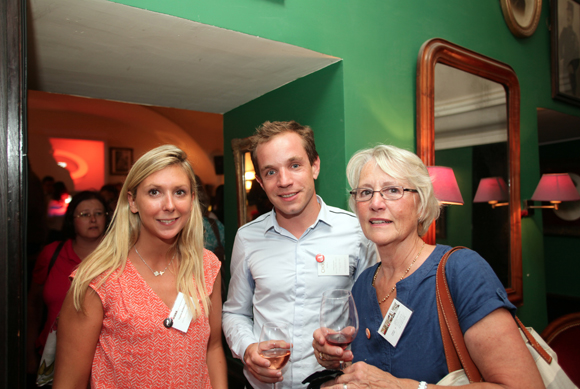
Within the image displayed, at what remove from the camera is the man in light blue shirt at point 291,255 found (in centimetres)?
164

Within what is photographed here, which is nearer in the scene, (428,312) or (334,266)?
(428,312)

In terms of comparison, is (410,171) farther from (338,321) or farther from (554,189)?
(554,189)

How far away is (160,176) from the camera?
1.52m

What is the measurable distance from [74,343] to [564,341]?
2.79 meters

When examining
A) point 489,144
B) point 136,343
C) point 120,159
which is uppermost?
point 120,159

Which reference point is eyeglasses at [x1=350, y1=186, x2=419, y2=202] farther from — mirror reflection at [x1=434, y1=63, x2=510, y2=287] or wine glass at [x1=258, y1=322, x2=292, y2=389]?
mirror reflection at [x1=434, y1=63, x2=510, y2=287]

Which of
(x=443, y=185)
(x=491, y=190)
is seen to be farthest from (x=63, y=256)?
(x=491, y=190)

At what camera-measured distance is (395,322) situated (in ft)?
4.06

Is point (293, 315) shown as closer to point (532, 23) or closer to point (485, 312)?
point (485, 312)

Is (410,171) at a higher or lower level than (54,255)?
higher

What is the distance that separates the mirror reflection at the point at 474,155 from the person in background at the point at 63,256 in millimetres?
2605

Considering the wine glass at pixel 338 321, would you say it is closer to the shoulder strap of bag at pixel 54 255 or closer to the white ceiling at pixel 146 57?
the white ceiling at pixel 146 57

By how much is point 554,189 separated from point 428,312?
118 inches

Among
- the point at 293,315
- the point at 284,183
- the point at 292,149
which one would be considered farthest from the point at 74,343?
the point at 292,149
